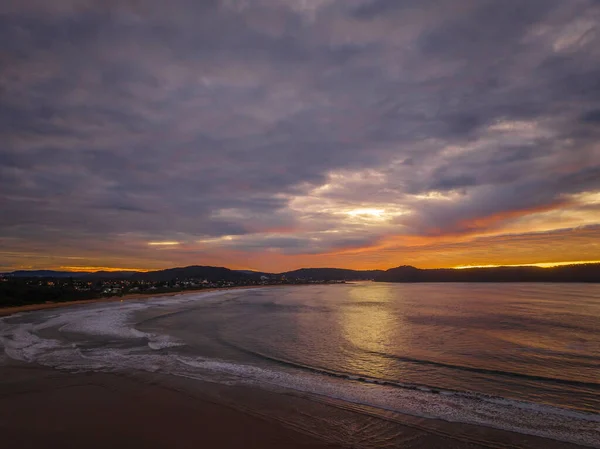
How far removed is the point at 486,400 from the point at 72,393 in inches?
520

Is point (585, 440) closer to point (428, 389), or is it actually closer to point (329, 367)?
point (428, 389)

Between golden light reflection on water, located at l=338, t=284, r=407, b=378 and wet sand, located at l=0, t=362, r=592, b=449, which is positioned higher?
wet sand, located at l=0, t=362, r=592, b=449

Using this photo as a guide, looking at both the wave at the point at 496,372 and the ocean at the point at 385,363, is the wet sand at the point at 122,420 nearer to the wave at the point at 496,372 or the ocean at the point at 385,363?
the ocean at the point at 385,363

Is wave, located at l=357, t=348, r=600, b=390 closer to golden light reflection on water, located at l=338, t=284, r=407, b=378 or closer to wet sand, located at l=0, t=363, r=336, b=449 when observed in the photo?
golden light reflection on water, located at l=338, t=284, r=407, b=378

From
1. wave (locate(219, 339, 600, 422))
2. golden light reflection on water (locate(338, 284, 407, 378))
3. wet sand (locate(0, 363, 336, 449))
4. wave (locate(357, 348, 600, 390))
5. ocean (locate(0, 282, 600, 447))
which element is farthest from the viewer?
golden light reflection on water (locate(338, 284, 407, 378))

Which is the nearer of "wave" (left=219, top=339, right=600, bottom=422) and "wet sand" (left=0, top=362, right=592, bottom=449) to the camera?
"wet sand" (left=0, top=362, right=592, bottom=449)

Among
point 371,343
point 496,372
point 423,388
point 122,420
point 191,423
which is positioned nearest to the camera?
point 191,423

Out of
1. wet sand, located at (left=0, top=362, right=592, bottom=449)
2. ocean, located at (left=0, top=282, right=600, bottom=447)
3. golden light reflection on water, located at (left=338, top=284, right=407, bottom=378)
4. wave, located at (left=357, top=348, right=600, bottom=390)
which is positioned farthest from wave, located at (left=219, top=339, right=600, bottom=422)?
wave, located at (left=357, top=348, right=600, bottom=390)

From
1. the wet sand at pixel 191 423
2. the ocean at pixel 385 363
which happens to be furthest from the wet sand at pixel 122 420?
the ocean at pixel 385 363

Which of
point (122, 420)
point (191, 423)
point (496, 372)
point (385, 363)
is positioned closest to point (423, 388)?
point (385, 363)

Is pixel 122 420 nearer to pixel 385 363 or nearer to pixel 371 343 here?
pixel 385 363

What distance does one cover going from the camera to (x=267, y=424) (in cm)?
854

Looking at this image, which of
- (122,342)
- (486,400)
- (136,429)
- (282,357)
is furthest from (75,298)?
(486,400)

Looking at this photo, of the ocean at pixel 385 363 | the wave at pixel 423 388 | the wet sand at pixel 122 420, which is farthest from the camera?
the wave at pixel 423 388
